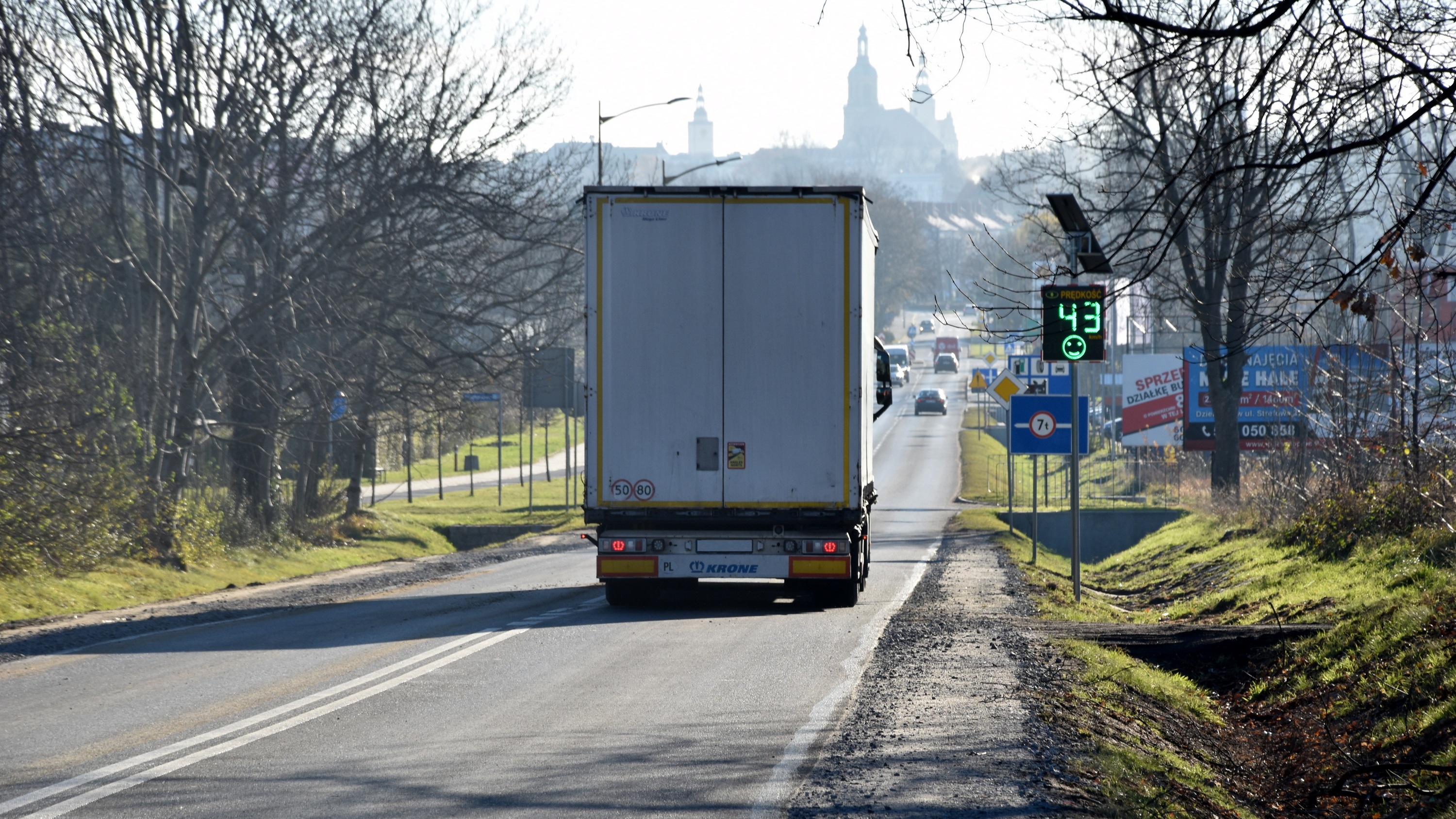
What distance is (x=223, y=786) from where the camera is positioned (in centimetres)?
610

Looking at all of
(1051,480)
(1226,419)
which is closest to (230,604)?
(1226,419)

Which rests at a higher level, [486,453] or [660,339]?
[660,339]

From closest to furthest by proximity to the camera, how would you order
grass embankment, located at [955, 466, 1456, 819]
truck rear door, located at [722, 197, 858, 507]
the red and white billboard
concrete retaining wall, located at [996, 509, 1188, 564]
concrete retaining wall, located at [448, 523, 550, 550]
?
grass embankment, located at [955, 466, 1456, 819], truck rear door, located at [722, 197, 858, 507], concrete retaining wall, located at [996, 509, 1188, 564], concrete retaining wall, located at [448, 523, 550, 550], the red and white billboard

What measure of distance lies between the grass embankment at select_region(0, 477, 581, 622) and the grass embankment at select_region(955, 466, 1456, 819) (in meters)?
11.1

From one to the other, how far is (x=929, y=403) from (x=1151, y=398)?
40.3m

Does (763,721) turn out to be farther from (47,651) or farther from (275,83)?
(275,83)

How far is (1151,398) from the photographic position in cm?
4206

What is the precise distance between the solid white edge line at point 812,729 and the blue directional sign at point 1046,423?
7.66m

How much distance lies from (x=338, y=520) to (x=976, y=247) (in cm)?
2210

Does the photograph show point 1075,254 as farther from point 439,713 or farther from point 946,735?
point 439,713

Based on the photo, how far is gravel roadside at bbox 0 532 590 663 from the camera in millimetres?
11695

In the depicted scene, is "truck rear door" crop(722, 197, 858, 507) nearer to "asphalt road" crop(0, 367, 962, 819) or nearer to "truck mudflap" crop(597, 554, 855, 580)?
"truck mudflap" crop(597, 554, 855, 580)

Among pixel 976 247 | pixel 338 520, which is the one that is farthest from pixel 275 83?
pixel 976 247

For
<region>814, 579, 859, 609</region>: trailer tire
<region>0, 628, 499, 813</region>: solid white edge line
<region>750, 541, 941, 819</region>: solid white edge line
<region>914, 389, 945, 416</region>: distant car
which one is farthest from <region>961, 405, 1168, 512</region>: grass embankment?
<region>0, 628, 499, 813</region>: solid white edge line
